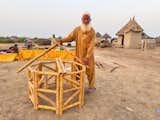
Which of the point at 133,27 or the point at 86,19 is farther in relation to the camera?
the point at 133,27

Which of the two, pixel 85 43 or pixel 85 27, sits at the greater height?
pixel 85 27

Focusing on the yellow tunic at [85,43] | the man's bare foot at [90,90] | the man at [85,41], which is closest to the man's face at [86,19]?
the man at [85,41]

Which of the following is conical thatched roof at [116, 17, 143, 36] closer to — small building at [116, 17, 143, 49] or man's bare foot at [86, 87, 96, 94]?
small building at [116, 17, 143, 49]

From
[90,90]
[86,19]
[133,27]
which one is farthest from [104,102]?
[133,27]

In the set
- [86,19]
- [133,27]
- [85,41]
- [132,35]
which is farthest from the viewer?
[132,35]

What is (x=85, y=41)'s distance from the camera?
5.23 metres

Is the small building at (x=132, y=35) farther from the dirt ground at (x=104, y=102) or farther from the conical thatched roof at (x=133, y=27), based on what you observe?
the dirt ground at (x=104, y=102)

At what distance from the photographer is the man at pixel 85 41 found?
5.16 m

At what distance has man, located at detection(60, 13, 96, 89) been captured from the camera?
5.16 metres

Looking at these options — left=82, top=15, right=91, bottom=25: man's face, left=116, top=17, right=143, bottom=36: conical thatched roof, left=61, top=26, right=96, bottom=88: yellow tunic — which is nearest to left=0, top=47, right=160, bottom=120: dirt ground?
left=61, top=26, right=96, bottom=88: yellow tunic

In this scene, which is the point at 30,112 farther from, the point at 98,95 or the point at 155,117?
the point at 155,117

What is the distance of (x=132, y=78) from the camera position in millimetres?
7461

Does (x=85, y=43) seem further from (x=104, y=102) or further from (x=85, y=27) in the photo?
(x=104, y=102)

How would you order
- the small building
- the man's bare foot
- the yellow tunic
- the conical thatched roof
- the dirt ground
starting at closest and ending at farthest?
the dirt ground → the yellow tunic → the man's bare foot → the conical thatched roof → the small building
